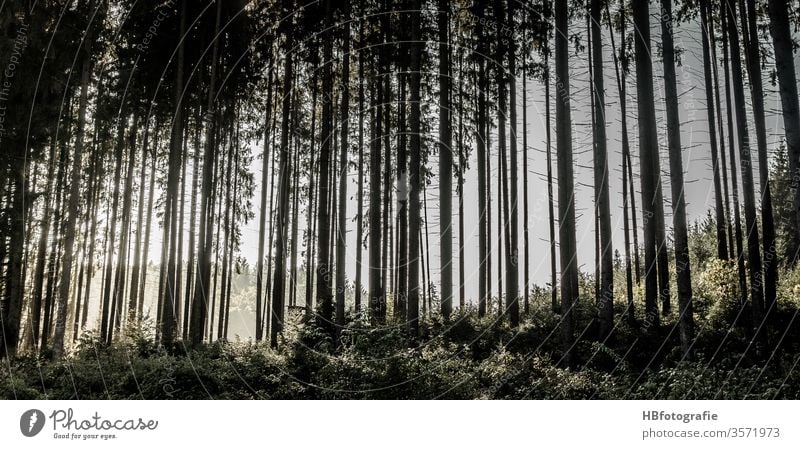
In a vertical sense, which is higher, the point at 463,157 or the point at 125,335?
the point at 463,157

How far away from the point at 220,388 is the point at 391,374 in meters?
3.83

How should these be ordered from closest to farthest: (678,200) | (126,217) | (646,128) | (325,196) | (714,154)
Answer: (678,200) < (646,128) < (325,196) < (714,154) < (126,217)

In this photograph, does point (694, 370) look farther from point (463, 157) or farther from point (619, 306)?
point (463, 157)

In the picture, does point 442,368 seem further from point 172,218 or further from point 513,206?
point 172,218

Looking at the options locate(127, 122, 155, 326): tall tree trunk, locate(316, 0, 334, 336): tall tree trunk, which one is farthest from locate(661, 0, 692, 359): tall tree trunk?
locate(127, 122, 155, 326): tall tree trunk

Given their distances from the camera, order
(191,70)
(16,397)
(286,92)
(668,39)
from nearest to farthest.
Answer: (16,397) → (668,39) → (286,92) → (191,70)

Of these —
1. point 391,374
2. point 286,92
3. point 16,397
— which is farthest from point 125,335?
point 391,374

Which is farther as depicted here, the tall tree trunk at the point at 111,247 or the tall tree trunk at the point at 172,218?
the tall tree trunk at the point at 111,247

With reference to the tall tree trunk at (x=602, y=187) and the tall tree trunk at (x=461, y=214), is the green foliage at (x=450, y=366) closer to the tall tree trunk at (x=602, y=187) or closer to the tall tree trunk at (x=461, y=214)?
the tall tree trunk at (x=602, y=187)

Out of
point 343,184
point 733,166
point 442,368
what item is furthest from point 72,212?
point 733,166

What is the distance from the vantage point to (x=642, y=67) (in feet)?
43.4

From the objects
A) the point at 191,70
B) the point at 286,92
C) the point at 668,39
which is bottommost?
the point at 668,39

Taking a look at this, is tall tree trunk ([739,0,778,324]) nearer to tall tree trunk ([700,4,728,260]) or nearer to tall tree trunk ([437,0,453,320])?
tall tree trunk ([700,4,728,260])

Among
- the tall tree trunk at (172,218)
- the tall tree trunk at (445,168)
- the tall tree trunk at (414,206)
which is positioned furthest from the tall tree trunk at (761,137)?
the tall tree trunk at (172,218)
